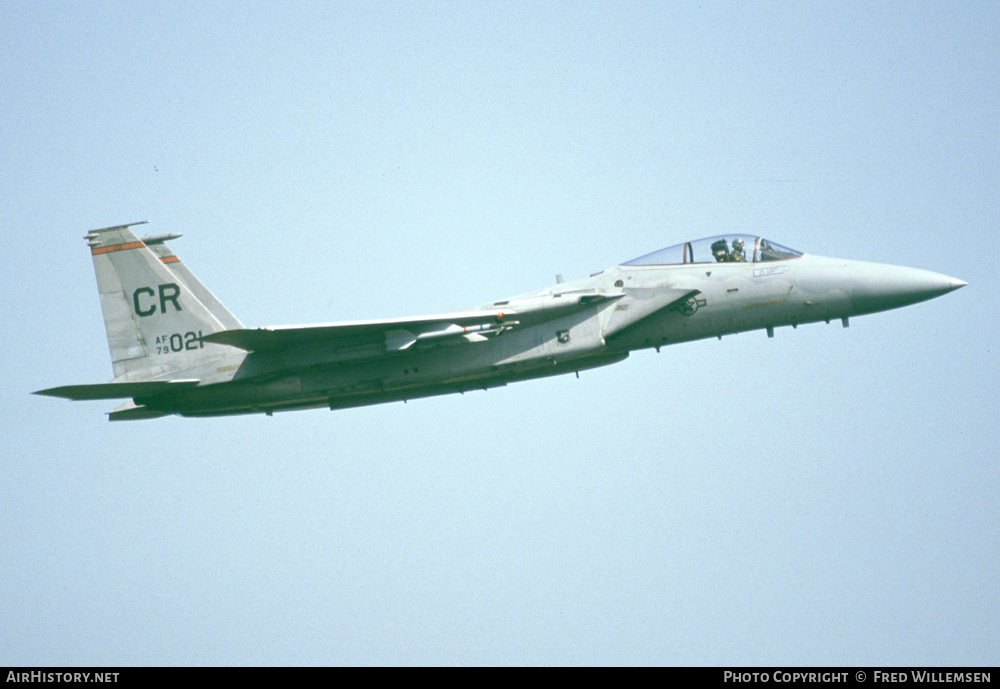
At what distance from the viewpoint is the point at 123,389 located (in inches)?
774

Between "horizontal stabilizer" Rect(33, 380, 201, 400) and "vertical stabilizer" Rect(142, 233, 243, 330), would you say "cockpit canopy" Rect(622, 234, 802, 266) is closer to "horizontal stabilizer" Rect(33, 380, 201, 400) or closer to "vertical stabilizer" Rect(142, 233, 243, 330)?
"vertical stabilizer" Rect(142, 233, 243, 330)

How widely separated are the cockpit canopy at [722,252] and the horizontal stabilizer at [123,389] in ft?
27.5

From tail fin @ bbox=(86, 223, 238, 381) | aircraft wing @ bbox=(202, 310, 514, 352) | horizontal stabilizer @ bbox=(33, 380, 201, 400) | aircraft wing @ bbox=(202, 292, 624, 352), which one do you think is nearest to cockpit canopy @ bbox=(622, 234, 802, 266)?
aircraft wing @ bbox=(202, 292, 624, 352)

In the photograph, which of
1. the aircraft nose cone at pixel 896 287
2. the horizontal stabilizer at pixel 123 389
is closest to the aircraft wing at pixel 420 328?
the horizontal stabilizer at pixel 123 389

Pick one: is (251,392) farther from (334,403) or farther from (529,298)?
(529,298)

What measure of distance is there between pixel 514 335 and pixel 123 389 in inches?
275

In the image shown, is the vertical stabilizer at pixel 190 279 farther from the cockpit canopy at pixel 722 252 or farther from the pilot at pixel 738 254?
the pilot at pixel 738 254

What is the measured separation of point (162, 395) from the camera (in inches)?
795

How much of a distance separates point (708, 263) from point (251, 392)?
8.53m

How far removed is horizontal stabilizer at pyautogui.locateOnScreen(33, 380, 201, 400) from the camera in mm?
19312

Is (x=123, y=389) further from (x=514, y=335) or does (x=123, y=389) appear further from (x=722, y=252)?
(x=722, y=252)

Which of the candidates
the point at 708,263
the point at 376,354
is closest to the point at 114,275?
the point at 376,354

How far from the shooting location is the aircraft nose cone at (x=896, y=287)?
19.5m

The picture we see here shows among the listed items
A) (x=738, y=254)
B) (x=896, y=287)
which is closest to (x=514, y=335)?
(x=738, y=254)
